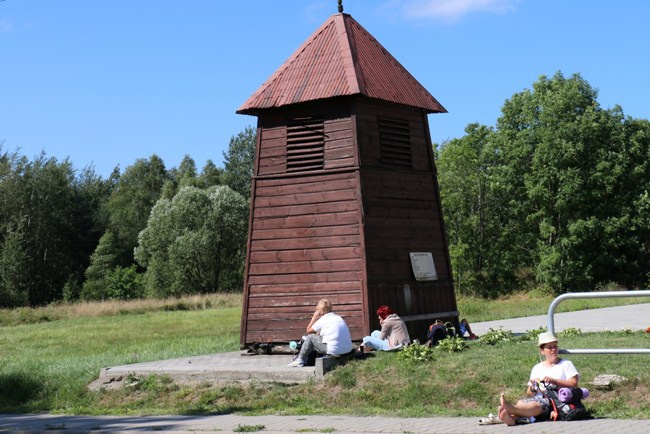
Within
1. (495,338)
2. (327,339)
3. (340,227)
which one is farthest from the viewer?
(340,227)

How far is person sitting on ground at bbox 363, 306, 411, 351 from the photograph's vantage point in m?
16.3

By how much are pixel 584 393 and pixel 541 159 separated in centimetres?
4584

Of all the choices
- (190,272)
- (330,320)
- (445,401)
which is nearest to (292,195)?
(330,320)

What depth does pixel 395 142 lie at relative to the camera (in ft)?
64.3

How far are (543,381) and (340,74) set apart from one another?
402 inches

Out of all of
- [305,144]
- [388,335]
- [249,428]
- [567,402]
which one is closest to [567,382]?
[567,402]

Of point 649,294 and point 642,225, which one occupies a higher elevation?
point 642,225

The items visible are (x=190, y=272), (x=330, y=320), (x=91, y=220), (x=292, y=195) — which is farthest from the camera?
(x=91, y=220)

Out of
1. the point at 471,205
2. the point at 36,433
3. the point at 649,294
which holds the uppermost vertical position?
the point at 471,205

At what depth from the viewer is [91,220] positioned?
81250 millimetres

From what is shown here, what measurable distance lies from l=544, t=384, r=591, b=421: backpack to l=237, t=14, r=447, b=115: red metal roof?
939 cm

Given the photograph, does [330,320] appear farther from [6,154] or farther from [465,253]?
[6,154]

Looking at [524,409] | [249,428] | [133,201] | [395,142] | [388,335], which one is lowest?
[249,428]

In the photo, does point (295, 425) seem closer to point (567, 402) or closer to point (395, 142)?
point (567, 402)
